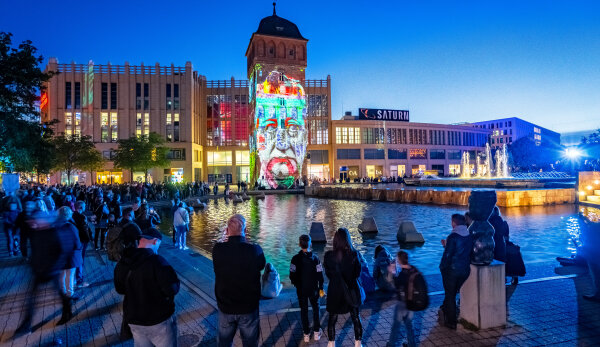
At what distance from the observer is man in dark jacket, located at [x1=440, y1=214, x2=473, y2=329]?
4.81m

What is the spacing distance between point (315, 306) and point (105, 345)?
2768 mm

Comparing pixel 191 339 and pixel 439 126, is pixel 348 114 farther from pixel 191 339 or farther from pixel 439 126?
pixel 191 339

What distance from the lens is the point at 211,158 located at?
69625 mm

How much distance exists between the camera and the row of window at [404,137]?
238 feet

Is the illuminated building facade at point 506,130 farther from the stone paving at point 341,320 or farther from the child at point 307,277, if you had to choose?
the child at point 307,277

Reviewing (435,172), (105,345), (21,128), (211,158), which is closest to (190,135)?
(211,158)

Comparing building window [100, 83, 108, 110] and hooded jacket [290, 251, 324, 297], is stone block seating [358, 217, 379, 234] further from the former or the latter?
building window [100, 83, 108, 110]

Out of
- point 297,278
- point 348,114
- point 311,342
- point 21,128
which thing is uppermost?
point 348,114

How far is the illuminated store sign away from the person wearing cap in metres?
76.5

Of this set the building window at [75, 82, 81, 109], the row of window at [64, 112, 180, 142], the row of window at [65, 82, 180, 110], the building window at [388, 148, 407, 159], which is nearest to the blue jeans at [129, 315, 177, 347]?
the row of window at [64, 112, 180, 142]

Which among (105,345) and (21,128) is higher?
(21,128)

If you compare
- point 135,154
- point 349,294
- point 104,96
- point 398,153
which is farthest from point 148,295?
point 398,153

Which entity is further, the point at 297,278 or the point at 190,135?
the point at 190,135

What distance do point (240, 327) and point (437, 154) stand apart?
86537 mm
